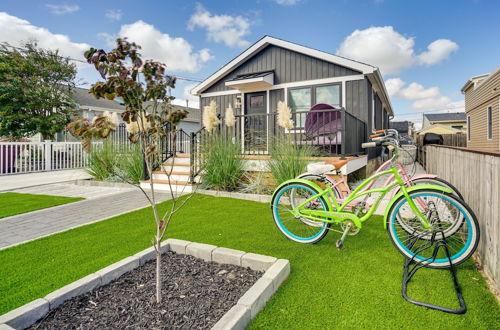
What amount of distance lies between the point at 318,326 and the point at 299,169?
3.34m

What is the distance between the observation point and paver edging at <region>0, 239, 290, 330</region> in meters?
1.40

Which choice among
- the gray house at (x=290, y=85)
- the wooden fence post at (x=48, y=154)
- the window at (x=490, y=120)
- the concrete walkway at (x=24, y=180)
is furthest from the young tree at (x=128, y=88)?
the window at (x=490, y=120)

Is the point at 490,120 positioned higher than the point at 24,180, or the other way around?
the point at 490,120

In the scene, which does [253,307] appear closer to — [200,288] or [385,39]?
[200,288]

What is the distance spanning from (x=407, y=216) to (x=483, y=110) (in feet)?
48.0

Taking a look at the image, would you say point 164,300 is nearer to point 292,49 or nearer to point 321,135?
point 321,135

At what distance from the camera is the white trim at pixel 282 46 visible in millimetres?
7461

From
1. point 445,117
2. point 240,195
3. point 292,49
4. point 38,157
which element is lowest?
point 240,195

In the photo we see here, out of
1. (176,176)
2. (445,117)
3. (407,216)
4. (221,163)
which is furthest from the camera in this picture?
(445,117)

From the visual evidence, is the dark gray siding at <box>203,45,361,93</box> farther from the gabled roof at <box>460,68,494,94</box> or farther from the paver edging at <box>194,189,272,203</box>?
the gabled roof at <box>460,68,494,94</box>

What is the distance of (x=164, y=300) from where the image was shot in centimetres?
168

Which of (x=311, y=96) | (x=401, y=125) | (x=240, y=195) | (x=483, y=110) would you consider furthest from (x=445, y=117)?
(x=240, y=195)

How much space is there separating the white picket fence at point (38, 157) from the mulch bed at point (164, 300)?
8218 millimetres

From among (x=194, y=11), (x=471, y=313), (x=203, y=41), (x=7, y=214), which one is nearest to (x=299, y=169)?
(x=471, y=313)
